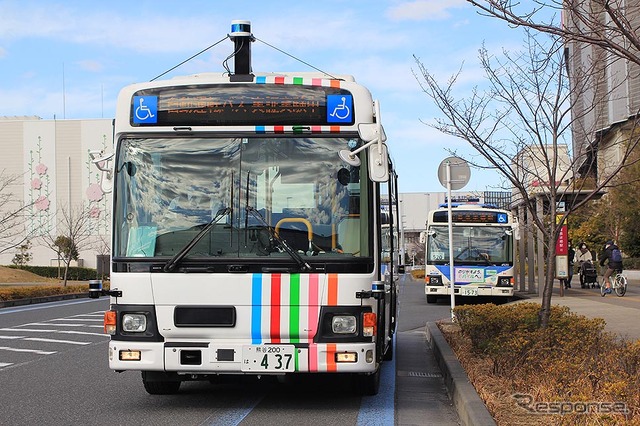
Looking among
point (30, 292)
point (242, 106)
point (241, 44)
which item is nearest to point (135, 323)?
point (242, 106)

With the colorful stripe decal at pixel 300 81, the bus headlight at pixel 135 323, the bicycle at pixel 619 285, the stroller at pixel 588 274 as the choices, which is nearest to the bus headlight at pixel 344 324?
the bus headlight at pixel 135 323

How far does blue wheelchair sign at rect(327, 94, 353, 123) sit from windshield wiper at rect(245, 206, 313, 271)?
113 centimetres

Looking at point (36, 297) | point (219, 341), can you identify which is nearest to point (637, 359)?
point (219, 341)

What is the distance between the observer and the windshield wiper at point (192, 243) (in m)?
7.91

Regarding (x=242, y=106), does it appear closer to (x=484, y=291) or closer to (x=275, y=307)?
(x=275, y=307)

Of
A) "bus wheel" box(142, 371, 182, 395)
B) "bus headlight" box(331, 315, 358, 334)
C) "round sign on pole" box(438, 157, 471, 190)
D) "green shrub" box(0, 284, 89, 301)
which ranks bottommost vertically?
A: "green shrub" box(0, 284, 89, 301)

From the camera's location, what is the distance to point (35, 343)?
597 inches

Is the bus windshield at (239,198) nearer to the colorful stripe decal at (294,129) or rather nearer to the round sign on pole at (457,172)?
the colorful stripe decal at (294,129)

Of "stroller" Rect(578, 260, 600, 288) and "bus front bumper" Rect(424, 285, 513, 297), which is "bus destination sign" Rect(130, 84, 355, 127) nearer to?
"bus front bumper" Rect(424, 285, 513, 297)

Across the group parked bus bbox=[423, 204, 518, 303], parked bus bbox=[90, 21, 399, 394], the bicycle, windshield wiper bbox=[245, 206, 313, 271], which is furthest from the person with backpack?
windshield wiper bbox=[245, 206, 313, 271]

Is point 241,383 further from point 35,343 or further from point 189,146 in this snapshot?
point 35,343

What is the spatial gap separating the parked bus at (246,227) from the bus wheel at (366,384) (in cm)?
51

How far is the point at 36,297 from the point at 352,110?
2516 centimetres

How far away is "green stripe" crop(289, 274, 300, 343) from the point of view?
7836 mm
